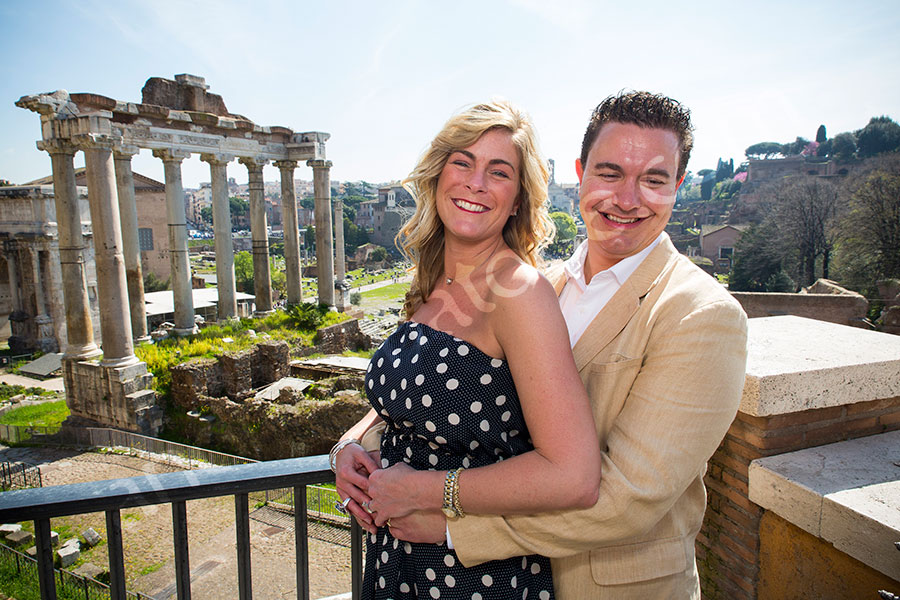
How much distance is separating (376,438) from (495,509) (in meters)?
0.66

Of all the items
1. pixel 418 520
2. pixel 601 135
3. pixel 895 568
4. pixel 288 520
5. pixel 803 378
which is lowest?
pixel 288 520

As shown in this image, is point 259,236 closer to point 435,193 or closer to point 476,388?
point 435,193

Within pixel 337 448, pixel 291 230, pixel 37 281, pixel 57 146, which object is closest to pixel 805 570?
pixel 337 448

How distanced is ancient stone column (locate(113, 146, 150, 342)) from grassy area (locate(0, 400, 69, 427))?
3.74 m

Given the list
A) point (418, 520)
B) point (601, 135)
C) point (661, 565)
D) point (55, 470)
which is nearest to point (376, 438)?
point (418, 520)

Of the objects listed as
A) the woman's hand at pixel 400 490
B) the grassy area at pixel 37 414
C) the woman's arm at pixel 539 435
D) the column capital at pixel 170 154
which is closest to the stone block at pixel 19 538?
the grassy area at pixel 37 414

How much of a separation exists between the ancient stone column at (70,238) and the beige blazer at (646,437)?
14.0 m

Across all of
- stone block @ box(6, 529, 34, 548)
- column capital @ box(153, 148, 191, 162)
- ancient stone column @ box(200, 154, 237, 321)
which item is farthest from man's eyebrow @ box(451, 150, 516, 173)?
ancient stone column @ box(200, 154, 237, 321)

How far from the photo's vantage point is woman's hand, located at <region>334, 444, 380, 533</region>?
181cm

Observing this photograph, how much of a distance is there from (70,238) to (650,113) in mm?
14243

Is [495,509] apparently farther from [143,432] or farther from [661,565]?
[143,432]

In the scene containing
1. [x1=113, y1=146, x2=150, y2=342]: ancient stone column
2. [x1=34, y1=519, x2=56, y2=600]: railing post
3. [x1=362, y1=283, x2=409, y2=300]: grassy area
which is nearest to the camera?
[x1=34, y1=519, x2=56, y2=600]: railing post

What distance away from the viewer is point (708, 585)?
7.93 ft

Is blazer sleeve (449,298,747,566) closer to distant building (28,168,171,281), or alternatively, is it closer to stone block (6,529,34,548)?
stone block (6,529,34,548)
